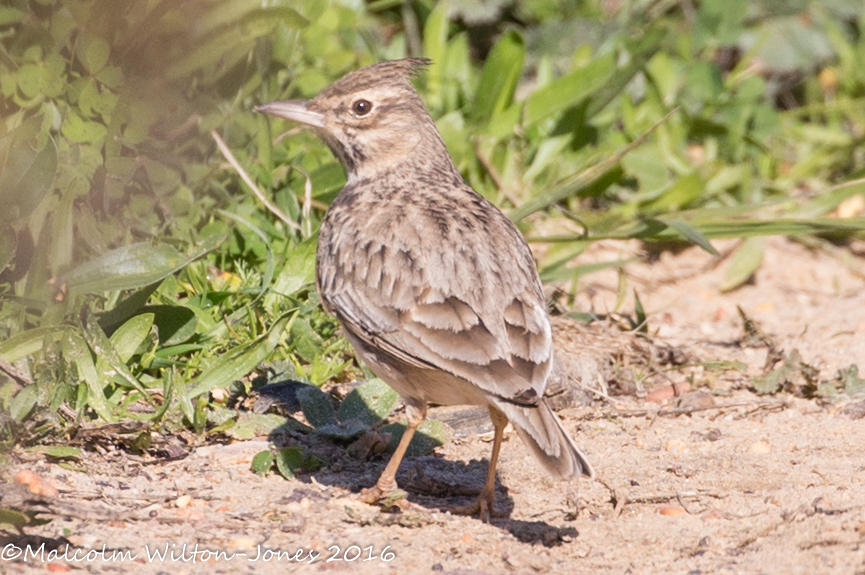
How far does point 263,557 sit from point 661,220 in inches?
140

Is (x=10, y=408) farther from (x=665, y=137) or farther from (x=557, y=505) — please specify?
(x=665, y=137)

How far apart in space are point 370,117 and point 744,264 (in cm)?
312

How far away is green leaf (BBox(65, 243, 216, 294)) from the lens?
16.0 ft

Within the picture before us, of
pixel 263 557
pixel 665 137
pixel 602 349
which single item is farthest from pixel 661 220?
pixel 263 557

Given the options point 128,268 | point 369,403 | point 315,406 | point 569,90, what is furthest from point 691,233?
point 128,268

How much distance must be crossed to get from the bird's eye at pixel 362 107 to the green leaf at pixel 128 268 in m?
0.96

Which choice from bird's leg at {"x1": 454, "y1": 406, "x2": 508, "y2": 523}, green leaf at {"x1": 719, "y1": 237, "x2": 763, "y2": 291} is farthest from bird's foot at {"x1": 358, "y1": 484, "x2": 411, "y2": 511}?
green leaf at {"x1": 719, "y1": 237, "x2": 763, "y2": 291}

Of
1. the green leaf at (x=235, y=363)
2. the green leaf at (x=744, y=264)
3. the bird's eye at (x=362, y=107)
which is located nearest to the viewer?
the green leaf at (x=235, y=363)

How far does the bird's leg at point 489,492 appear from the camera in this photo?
445 centimetres

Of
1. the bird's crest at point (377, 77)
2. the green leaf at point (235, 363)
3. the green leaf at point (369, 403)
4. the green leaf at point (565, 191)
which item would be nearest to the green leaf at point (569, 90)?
the green leaf at point (565, 191)

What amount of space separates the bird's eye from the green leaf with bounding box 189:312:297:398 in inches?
40.6

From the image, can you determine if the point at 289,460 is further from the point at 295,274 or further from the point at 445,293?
the point at 295,274

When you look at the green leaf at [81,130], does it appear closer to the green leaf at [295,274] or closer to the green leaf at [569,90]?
the green leaf at [295,274]

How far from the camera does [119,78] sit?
224 inches
